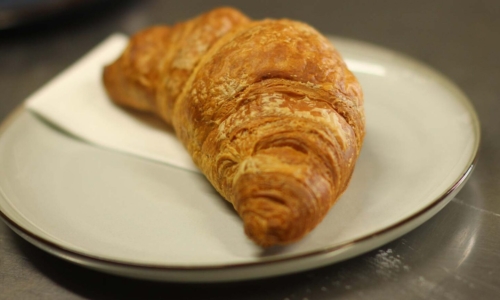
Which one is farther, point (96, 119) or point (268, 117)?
point (96, 119)

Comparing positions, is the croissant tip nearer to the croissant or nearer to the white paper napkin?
the croissant

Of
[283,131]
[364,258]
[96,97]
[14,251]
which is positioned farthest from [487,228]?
[96,97]

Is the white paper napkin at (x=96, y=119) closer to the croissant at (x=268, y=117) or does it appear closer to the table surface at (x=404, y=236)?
the croissant at (x=268, y=117)

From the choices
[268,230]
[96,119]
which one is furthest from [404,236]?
[96,119]

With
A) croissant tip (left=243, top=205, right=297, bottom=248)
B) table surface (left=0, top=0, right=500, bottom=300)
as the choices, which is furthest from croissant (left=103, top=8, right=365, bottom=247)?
table surface (left=0, top=0, right=500, bottom=300)

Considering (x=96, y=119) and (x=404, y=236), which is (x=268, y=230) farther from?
(x=96, y=119)

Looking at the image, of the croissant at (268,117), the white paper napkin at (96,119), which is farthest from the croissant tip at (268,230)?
the white paper napkin at (96,119)

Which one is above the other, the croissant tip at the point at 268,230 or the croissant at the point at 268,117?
the croissant at the point at 268,117
